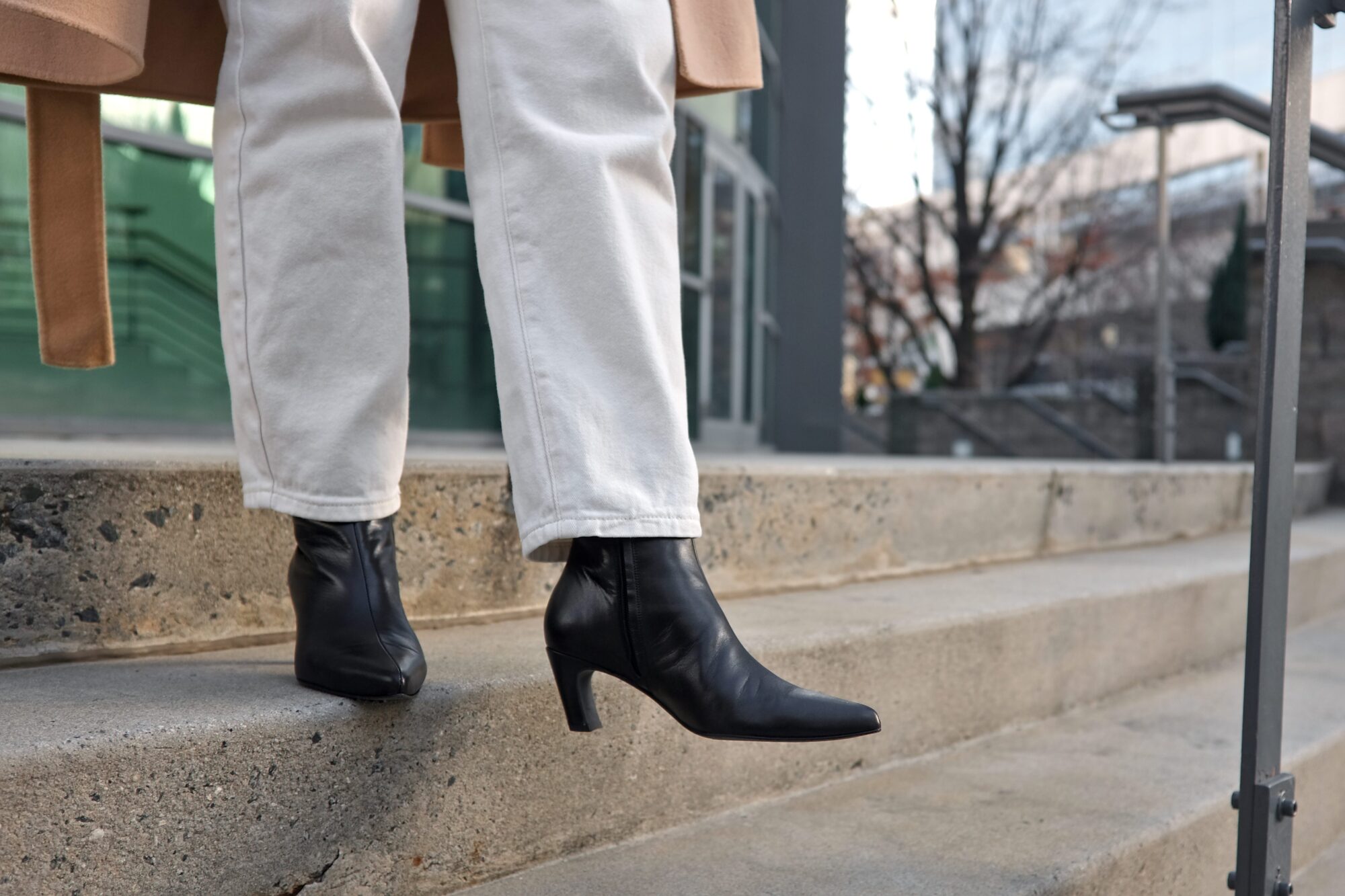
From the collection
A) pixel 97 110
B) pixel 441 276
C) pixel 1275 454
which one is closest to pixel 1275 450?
pixel 1275 454

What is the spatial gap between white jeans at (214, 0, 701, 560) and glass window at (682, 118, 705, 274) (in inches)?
167

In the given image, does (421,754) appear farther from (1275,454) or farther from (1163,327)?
(1163,327)

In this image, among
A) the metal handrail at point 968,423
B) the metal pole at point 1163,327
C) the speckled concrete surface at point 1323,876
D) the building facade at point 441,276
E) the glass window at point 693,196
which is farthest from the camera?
the metal handrail at point 968,423

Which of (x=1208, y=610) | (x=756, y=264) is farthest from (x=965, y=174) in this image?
(x=1208, y=610)

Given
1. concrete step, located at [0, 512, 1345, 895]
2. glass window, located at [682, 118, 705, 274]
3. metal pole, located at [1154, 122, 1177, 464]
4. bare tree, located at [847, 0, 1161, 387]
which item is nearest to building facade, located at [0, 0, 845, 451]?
glass window, located at [682, 118, 705, 274]

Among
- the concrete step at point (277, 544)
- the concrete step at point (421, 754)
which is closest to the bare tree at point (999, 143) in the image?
the concrete step at point (277, 544)

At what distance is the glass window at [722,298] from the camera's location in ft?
20.1

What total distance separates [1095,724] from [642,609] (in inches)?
46.1

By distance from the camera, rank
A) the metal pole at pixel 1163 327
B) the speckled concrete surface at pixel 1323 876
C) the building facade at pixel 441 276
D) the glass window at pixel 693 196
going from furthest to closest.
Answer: the glass window at pixel 693 196 < the metal pole at pixel 1163 327 < the building facade at pixel 441 276 < the speckled concrete surface at pixel 1323 876

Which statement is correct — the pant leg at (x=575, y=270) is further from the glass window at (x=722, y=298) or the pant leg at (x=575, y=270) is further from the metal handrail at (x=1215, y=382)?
the metal handrail at (x=1215, y=382)

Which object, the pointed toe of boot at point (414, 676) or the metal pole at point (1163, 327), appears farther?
the metal pole at point (1163, 327)

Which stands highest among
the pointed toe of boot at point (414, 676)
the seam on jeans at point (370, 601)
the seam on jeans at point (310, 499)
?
the seam on jeans at point (310, 499)

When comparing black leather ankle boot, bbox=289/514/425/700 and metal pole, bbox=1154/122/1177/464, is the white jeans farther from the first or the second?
metal pole, bbox=1154/122/1177/464

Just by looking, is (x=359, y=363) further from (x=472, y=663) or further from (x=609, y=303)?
(x=472, y=663)
